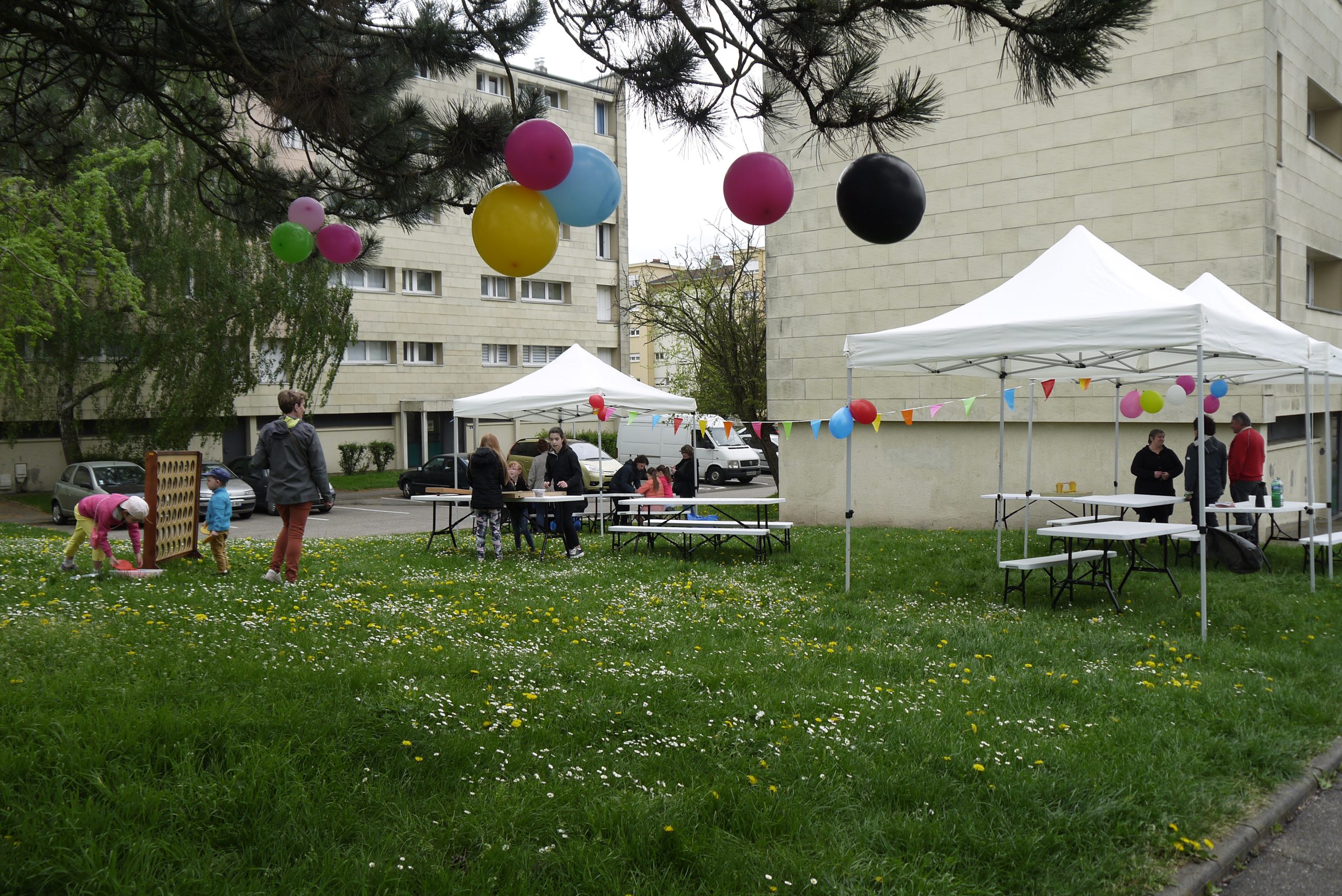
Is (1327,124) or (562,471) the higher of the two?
(1327,124)

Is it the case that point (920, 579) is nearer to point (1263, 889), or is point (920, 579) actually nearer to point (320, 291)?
point (1263, 889)

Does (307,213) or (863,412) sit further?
(863,412)

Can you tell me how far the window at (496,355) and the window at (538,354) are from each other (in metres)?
0.66

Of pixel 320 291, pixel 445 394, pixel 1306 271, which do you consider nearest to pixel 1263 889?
pixel 1306 271

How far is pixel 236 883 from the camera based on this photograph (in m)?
3.30

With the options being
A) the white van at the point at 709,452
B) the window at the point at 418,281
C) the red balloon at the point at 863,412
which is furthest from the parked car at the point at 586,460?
the window at the point at 418,281

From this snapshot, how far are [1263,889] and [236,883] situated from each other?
412 centimetres

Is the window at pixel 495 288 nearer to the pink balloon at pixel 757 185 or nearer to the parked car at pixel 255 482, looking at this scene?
the parked car at pixel 255 482

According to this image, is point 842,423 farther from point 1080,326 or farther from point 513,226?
point 513,226

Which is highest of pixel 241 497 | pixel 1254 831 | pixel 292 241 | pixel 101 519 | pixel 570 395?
pixel 292 241

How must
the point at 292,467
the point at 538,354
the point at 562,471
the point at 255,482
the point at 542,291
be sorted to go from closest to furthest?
the point at 292,467, the point at 562,471, the point at 255,482, the point at 538,354, the point at 542,291

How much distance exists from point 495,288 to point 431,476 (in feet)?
56.6

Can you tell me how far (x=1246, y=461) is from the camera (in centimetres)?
1252

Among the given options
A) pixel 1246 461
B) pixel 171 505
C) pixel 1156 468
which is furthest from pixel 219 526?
pixel 1246 461
